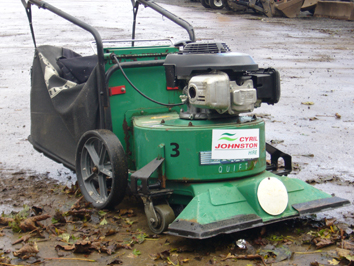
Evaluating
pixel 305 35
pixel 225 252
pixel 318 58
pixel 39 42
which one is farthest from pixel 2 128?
pixel 305 35

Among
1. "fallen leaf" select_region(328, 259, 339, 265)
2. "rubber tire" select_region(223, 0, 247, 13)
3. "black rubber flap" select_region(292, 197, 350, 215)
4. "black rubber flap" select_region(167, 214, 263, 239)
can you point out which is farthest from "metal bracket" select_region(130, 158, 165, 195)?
"rubber tire" select_region(223, 0, 247, 13)

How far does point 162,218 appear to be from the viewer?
140 inches

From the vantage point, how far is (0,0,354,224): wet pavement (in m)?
5.54

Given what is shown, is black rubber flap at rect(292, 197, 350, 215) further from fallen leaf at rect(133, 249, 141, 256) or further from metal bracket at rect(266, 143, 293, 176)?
fallen leaf at rect(133, 249, 141, 256)

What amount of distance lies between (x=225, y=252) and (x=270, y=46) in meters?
10.3

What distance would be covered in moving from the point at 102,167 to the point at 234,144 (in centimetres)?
119

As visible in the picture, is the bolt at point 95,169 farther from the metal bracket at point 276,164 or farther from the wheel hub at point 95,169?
the metal bracket at point 276,164

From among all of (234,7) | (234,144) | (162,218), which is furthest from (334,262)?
(234,7)

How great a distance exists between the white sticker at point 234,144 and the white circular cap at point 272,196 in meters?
0.28

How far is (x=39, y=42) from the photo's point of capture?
42.1ft

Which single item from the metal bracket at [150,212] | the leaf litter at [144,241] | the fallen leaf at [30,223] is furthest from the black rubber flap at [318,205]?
the fallen leaf at [30,223]

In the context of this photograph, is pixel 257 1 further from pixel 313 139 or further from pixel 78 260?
pixel 78 260

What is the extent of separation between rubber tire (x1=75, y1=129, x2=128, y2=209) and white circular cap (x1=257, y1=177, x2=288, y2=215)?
106 cm

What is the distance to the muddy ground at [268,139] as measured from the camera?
3375 mm
